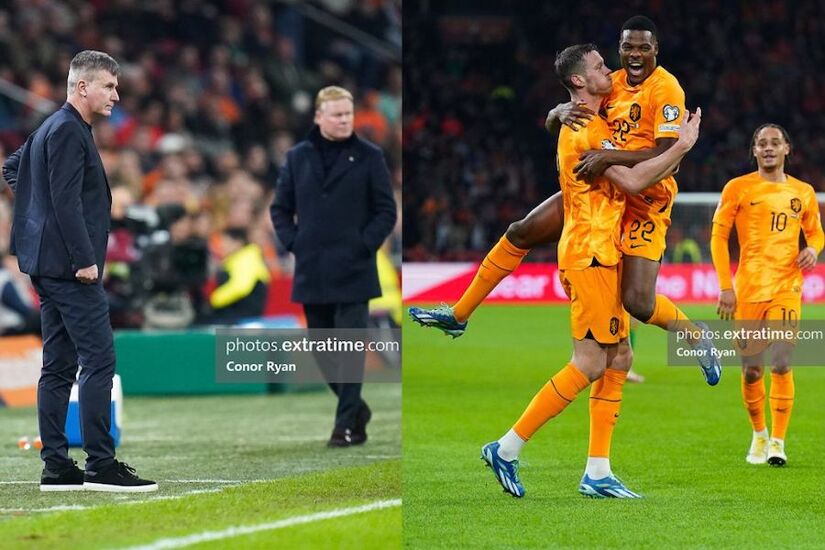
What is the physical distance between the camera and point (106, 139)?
64.7 ft

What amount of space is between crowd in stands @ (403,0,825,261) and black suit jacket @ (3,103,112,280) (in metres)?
6.17

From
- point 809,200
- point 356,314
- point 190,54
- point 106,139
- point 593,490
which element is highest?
point 190,54

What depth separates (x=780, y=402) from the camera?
8555 mm

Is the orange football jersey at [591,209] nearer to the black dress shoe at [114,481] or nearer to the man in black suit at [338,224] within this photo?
the black dress shoe at [114,481]

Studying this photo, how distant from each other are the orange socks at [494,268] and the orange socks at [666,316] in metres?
0.70

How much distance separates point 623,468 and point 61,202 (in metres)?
3.24

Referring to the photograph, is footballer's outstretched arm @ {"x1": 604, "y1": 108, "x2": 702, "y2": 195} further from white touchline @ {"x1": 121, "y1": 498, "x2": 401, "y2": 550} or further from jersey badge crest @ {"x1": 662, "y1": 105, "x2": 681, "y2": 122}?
white touchline @ {"x1": 121, "y1": 498, "x2": 401, "y2": 550}

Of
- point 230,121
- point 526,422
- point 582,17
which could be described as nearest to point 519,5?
point 230,121

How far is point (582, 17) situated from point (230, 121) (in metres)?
10.8

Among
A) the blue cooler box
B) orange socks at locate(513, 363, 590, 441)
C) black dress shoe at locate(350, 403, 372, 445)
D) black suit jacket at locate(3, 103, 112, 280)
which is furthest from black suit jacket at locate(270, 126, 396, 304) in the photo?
orange socks at locate(513, 363, 590, 441)

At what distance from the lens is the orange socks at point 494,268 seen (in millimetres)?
7465

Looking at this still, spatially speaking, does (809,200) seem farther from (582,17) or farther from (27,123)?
(27,123)

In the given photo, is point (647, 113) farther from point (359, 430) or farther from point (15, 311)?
point (15, 311)

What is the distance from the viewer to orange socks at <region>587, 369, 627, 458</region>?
710cm
